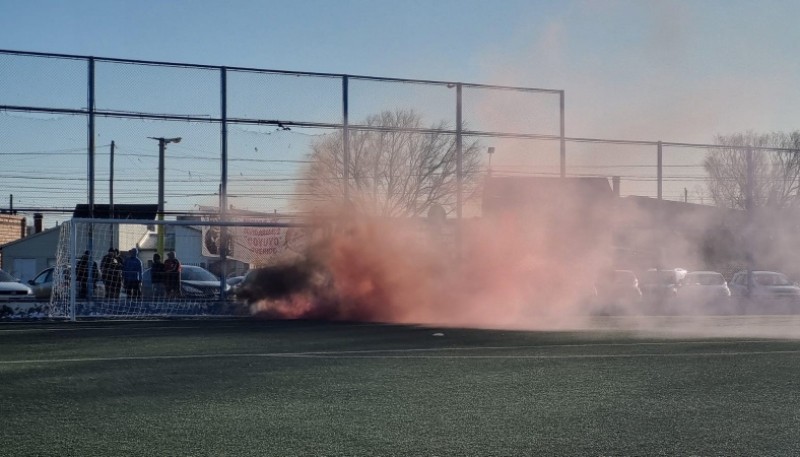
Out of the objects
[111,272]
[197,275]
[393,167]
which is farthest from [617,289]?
[111,272]

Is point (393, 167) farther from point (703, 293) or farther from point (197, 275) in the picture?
point (703, 293)

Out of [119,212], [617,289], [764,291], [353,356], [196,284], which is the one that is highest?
[119,212]

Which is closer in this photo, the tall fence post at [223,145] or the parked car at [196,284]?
the tall fence post at [223,145]

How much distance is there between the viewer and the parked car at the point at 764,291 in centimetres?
2530

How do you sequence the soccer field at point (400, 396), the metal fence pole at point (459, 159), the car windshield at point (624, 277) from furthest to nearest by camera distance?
1. the car windshield at point (624, 277)
2. the metal fence pole at point (459, 159)
3. the soccer field at point (400, 396)

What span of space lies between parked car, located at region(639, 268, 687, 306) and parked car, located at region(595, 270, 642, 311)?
21cm

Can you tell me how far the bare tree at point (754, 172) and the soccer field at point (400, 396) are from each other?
39.1 feet

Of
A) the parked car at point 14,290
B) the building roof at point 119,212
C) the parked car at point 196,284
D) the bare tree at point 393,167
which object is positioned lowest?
the parked car at point 14,290

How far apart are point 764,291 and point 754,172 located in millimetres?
3708

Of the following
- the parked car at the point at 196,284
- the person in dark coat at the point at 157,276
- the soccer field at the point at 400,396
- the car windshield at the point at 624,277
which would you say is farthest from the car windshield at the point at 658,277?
the person in dark coat at the point at 157,276

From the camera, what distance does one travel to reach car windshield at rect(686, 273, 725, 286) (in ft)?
84.5

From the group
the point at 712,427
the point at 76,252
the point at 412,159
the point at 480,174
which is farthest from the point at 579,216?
the point at 712,427

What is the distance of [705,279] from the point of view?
26.0 m

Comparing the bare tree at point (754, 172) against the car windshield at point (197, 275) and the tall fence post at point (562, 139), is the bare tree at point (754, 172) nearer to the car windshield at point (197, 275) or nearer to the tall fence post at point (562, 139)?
the tall fence post at point (562, 139)
